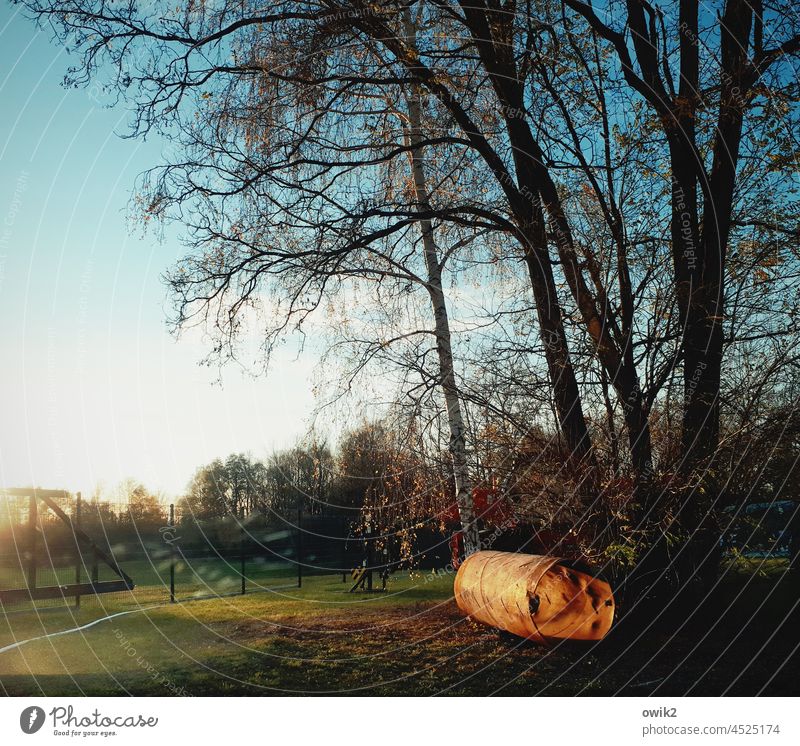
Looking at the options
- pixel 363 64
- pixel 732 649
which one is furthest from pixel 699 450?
pixel 363 64

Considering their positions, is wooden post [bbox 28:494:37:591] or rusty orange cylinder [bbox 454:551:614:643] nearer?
rusty orange cylinder [bbox 454:551:614:643]

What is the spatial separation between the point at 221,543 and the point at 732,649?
552 inches

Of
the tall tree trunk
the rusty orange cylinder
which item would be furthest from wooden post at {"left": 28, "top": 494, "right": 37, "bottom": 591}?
the rusty orange cylinder

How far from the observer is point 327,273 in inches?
354

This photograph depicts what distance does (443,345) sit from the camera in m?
10.1

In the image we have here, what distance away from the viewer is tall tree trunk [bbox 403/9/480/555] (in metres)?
9.66

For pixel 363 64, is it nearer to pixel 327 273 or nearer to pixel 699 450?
pixel 327 273

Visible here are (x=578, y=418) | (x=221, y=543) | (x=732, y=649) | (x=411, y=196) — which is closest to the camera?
(x=732, y=649)

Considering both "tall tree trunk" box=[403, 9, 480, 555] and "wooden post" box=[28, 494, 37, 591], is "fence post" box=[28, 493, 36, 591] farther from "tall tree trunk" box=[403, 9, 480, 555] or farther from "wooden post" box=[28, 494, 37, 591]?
"tall tree trunk" box=[403, 9, 480, 555]
